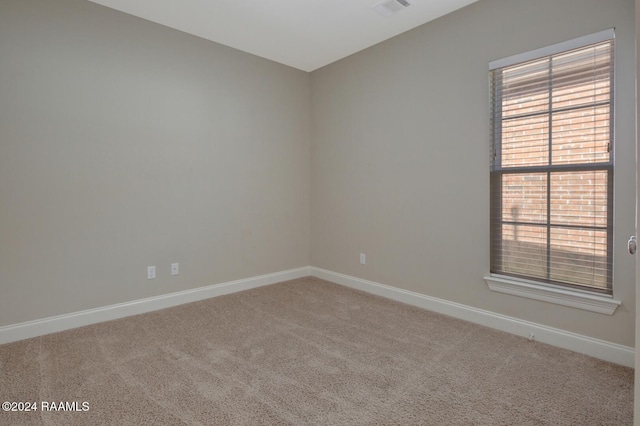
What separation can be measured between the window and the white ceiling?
0.98 meters

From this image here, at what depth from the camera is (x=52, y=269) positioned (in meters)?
2.80

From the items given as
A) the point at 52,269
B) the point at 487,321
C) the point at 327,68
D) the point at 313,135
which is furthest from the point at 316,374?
the point at 327,68

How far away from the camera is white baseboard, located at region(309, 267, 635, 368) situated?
2.30 m

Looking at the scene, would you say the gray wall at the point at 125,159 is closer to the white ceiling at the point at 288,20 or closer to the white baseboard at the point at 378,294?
the white baseboard at the point at 378,294

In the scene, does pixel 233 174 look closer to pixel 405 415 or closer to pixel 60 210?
pixel 60 210

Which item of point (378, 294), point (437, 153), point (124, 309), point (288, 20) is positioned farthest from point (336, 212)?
point (124, 309)

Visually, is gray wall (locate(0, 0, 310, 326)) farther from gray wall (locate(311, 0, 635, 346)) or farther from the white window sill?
the white window sill

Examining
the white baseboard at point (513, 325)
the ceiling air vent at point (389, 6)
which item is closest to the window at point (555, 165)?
the white baseboard at point (513, 325)

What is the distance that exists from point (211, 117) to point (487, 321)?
11.1 ft

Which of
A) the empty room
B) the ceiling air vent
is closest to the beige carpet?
the empty room

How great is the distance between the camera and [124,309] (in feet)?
10.3

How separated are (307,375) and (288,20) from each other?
3.04 m

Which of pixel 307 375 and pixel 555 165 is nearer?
pixel 307 375

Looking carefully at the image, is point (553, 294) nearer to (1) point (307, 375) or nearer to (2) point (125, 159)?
(1) point (307, 375)
